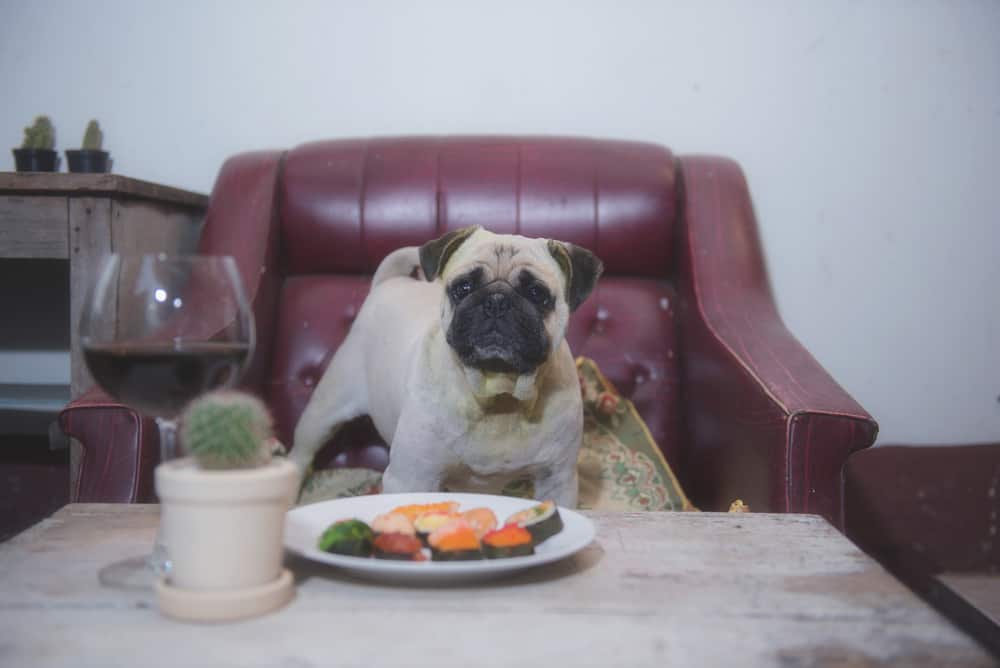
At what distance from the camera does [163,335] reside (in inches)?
33.8

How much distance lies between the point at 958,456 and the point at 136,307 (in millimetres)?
2243

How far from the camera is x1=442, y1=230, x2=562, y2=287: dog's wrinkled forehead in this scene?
62.6 inches

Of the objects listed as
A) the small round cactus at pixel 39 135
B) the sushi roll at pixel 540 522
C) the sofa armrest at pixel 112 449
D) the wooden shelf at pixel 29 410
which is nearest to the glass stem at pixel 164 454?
the sushi roll at pixel 540 522

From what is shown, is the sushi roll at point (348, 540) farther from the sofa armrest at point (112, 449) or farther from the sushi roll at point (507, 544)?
the sofa armrest at point (112, 449)

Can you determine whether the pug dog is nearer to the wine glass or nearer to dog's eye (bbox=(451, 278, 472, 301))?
dog's eye (bbox=(451, 278, 472, 301))

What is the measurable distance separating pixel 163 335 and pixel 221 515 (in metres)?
0.19

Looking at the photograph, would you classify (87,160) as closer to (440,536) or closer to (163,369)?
(163,369)

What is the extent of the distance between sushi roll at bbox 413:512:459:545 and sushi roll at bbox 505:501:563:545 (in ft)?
0.24

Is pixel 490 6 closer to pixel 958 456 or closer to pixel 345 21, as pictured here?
pixel 345 21

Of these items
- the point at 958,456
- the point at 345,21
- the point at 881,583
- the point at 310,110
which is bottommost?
the point at 958,456

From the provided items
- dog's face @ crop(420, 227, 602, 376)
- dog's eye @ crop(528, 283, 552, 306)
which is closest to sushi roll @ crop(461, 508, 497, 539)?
dog's face @ crop(420, 227, 602, 376)

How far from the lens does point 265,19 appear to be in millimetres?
2531

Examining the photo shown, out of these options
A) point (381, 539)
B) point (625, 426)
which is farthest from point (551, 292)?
point (381, 539)

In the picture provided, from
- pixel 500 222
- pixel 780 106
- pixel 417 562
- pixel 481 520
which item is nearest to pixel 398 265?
pixel 500 222
